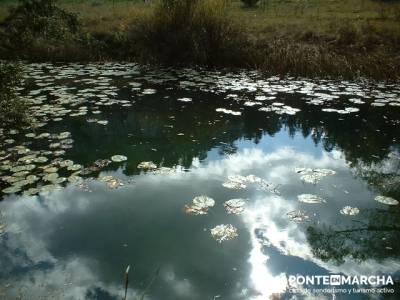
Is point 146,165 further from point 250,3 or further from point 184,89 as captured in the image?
point 250,3

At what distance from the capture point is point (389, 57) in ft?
35.0

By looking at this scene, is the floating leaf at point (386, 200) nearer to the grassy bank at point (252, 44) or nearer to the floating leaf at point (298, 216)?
the floating leaf at point (298, 216)

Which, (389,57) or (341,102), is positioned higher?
(389,57)

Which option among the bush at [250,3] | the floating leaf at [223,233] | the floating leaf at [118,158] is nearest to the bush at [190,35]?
the floating leaf at [118,158]

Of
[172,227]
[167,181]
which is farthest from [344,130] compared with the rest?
[172,227]

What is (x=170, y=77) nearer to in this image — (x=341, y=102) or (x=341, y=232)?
(x=341, y=102)

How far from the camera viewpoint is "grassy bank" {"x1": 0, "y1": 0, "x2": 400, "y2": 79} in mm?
10570

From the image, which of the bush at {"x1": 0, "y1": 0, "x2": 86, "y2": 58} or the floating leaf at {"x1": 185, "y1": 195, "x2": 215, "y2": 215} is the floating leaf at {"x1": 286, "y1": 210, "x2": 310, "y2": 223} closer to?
the floating leaf at {"x1": 185, "y1": 195, "x2": 215, "y2": 215}

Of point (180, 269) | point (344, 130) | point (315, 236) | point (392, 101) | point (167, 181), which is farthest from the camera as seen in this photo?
point (392, 101)

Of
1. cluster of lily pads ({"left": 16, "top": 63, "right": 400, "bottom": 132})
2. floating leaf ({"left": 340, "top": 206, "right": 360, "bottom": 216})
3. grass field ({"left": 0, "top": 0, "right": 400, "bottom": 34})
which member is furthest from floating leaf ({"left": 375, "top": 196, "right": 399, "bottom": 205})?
grass field ({"left": 0, "top": 0, "right": 400, "bottom": 34})

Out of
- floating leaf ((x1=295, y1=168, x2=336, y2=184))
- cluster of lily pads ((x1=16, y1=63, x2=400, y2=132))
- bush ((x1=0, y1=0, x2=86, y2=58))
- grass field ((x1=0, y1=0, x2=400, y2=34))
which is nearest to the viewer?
floating leaf ((x1=295, y1=168, x2=336, y2=184))

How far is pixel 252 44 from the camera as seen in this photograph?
1175 cm

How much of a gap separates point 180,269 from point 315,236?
1.47m

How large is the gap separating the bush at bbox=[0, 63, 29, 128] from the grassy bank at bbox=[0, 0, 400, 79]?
5.43 metres
